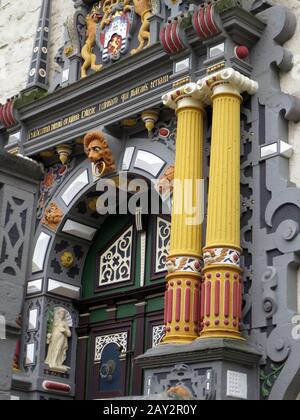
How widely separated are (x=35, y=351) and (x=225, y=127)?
4.38 m

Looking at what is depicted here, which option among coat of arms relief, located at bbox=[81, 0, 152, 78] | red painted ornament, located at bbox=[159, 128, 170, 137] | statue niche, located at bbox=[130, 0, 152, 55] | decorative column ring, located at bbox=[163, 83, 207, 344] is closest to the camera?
decorative column ring, located at bbox=[163, 83, 207, 344]

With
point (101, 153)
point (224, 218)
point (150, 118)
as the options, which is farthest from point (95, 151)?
point (224, 218)

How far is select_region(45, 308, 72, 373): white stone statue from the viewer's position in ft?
41.7

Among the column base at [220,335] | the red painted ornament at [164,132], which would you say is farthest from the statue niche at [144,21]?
the column base at [220,335]

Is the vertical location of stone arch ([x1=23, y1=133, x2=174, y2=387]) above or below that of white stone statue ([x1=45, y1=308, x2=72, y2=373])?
above

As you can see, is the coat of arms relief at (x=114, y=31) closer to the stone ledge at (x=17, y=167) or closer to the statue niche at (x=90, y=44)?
the statue niche at (x=90, y=44)

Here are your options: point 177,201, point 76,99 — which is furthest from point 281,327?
point 76,99

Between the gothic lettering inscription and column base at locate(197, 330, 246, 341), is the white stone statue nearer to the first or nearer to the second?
the gothic lettering inscription

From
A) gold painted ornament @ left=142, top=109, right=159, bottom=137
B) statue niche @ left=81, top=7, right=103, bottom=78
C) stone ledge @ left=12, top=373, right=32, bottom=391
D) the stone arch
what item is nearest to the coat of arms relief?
statue niche @ left=81, top=7, right=103, bottom=78

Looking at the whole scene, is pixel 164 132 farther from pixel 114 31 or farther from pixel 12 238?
pixel 12 238

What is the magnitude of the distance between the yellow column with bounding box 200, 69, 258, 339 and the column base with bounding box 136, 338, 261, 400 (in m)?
0.20

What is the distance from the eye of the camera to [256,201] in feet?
34.3

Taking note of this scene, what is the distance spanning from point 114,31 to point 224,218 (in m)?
4.16

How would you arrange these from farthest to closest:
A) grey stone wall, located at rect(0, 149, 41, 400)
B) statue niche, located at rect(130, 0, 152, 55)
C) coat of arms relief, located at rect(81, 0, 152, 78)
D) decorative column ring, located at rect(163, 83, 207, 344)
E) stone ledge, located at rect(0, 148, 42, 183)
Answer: coat of arms relief, located at rect(81, 0, 152, 78) → statue niche, located at rect(130, 0, 152, 55) → decorative column ring, located at rect(163, 83, 207, 344) → stone ledge, located at rect(0, 148, 42, 183) → grey stone wall, located at rect(0, 149, 41, 400)
